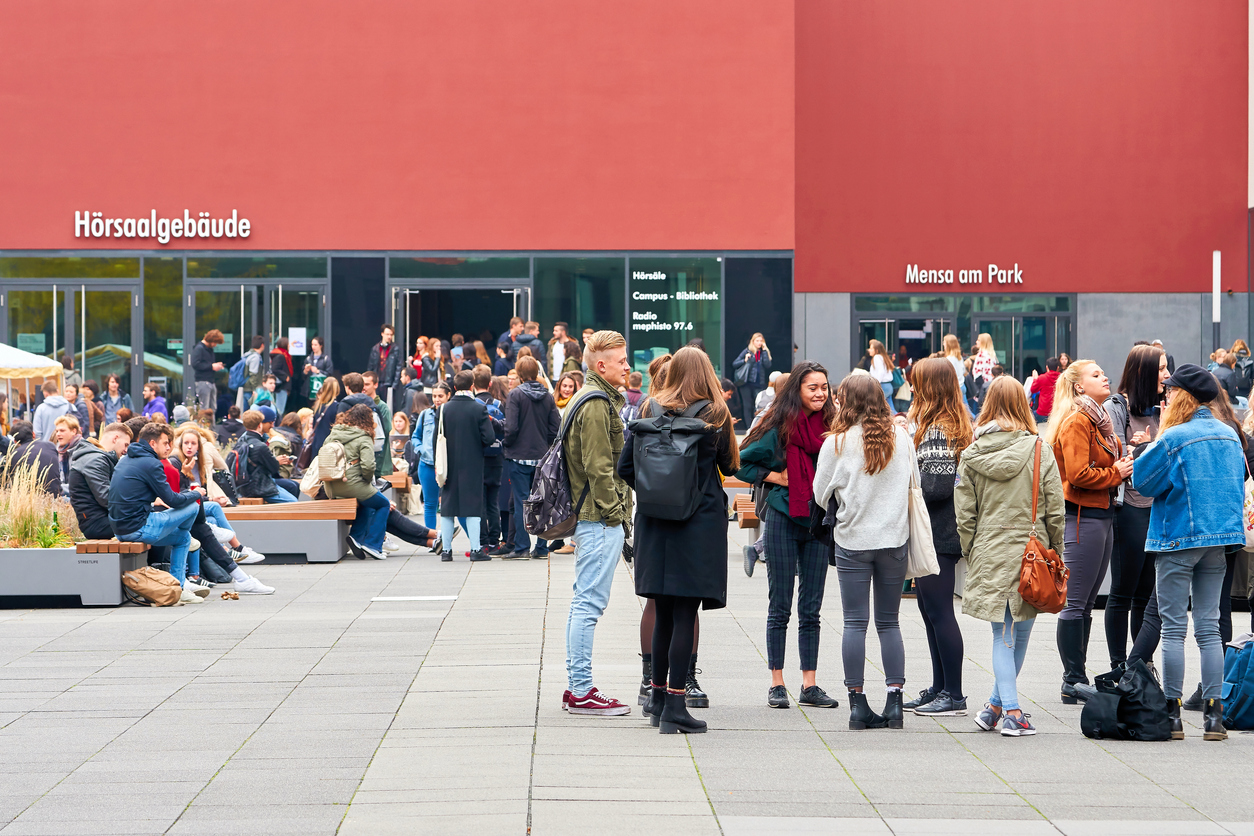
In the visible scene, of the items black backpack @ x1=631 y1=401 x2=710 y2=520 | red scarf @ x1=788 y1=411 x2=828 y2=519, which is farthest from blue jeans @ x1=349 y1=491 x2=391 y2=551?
black backpack @ x1=631 y1=401 x2=710 y2=520

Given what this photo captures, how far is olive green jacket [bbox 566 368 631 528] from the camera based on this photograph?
659 cm

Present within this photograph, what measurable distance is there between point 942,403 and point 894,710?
1490 millimetres

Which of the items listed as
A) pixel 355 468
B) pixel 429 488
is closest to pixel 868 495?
pixel 355 468

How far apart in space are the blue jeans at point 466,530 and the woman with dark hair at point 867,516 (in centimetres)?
730

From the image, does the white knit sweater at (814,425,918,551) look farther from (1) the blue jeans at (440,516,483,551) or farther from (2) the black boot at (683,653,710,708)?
(1) the blue jeans at (440,516,483,551)

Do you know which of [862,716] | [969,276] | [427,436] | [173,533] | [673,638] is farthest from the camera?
[969,276]

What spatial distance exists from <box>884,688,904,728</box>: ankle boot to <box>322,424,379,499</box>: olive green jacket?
8.03 meters

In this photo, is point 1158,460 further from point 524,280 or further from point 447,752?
point 524,280

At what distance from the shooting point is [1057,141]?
28.0 meters

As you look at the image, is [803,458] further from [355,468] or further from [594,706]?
[355,468]

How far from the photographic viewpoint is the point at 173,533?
11148 mm

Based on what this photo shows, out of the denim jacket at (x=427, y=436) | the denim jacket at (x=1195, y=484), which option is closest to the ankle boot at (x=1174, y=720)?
the denim jacket at (x=1195, y=484)

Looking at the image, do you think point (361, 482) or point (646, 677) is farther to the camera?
point (361, 482)

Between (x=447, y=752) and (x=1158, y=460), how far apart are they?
11.5 feet
